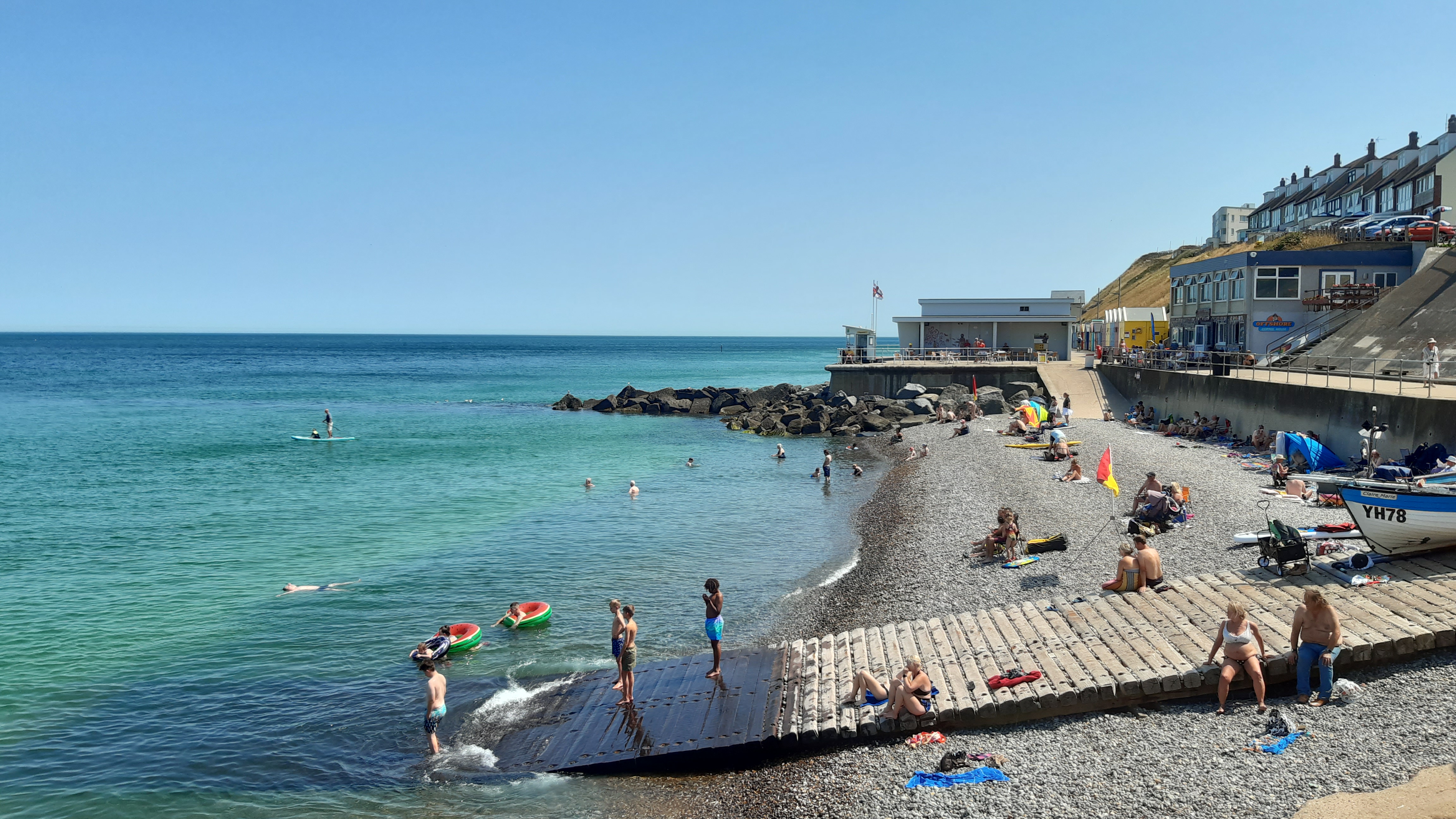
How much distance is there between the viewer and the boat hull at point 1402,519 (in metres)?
12.6

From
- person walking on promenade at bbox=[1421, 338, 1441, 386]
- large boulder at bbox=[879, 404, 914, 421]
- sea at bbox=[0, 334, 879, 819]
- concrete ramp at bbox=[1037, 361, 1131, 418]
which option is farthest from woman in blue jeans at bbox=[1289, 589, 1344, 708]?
large boulder at bbox=[879, 404, 914, 421]

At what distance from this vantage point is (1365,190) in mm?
67438

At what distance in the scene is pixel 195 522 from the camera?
28.5 metres

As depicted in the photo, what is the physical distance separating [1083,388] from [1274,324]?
937 cm

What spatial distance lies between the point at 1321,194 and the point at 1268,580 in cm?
7965

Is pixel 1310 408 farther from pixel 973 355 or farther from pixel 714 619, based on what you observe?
pixel 973 355

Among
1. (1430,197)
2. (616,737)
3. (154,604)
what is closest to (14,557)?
(154,604)

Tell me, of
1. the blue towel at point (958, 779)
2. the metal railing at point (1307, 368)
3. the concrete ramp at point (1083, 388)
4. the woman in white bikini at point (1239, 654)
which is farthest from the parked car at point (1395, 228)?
the blue towel at point (958, 779)

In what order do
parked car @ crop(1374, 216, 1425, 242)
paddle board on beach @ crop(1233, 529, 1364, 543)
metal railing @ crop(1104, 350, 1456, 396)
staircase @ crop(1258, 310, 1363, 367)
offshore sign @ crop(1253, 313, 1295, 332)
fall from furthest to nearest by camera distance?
parked car @ crop(1374, 216, 1425, 242), offshore sign @ crop(1253, 313, 1295, 332), staircase @ crop(1258, 310, 1363, 367), metal railing @ crop(1104, 350, 1456, 396), paddle board on beach @ crop(1233, 529, 1364, 543)

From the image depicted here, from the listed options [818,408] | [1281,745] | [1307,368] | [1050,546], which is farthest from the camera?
[818,408]

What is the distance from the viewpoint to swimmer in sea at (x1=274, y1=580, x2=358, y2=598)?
20.5 metres

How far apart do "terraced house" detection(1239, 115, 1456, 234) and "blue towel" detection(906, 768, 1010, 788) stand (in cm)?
5008

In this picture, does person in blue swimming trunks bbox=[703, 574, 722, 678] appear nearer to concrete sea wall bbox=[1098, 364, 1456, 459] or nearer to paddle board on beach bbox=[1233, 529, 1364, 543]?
paddle board on beach bbox=[1233, 529, 1364, 543]

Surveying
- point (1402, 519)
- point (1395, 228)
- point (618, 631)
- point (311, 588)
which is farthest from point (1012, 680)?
point (1395, 228)
